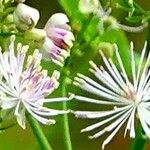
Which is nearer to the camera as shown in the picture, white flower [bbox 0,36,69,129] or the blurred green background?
white flower [bbox 0,36,69,129]

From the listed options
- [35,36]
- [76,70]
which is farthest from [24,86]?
[76,70]

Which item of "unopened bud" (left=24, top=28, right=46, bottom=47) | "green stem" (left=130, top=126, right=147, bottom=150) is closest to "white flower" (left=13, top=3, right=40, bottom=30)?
"unopened bud" (left=24, top=28, right=46, bottom=47)

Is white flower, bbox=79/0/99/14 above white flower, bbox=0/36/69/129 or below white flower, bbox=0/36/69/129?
above

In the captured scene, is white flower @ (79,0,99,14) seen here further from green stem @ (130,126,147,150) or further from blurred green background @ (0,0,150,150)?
green stem @ (130,126,147,150)

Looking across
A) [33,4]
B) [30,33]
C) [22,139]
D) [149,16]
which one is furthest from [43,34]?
[33,4]

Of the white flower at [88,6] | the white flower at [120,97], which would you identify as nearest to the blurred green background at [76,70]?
the white flower at [88,6]

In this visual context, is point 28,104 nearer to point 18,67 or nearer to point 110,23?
point 18,67
